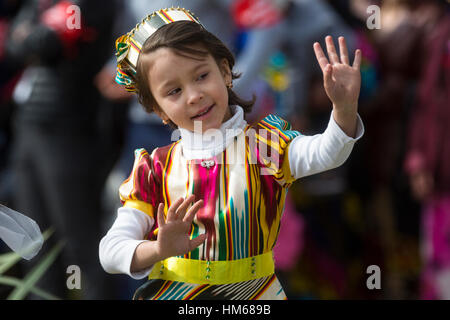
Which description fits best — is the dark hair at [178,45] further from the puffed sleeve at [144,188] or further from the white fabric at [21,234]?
the white fabric at [21,234]

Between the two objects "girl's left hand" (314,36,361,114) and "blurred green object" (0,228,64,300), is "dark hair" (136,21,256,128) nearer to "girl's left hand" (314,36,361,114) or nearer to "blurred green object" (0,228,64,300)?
"girl's left hand" (314,36,361,114)

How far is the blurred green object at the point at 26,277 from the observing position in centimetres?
117

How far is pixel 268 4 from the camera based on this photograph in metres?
1.19

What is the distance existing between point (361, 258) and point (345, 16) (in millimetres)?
848

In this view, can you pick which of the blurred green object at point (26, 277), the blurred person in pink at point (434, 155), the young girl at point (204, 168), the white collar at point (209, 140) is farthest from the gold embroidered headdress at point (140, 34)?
the blurred person in pink at point (434, 155)

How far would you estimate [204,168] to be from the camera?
95 centimetres

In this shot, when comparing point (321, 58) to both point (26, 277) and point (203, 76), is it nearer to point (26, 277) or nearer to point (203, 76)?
point (203, 76)

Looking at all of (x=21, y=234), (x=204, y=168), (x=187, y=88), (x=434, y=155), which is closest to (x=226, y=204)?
(x=204, y=168)

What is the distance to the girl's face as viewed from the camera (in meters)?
0.92

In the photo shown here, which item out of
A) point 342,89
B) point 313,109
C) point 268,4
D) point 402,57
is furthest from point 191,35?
point 402,57

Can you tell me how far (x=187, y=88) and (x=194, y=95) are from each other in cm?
2

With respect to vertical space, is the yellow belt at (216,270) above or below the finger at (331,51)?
below
